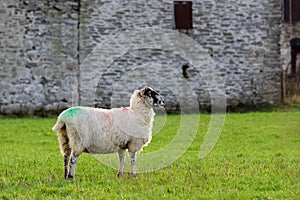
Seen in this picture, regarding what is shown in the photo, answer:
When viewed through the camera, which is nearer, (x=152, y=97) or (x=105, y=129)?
(x=105, y=129)

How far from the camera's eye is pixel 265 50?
2178 centimetres

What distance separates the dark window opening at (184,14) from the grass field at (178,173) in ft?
21.6

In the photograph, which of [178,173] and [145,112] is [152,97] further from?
[178,173]

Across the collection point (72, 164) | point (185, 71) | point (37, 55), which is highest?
point (72, 164)

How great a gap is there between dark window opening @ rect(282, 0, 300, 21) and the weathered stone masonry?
838 centimetres

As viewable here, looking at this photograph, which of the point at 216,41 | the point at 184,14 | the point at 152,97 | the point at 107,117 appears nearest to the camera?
the point at 107,117

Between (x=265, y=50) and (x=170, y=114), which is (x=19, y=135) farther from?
(x=265, y=50)

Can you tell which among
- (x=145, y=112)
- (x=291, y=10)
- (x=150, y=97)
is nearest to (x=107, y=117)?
(x=145, y=112)

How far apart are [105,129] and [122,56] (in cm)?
1175

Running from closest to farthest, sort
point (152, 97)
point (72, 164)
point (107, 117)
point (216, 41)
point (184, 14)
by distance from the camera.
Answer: point (72, 164) → point (107, 117) → point (152, 97) → point (184, 14) → point (216, 41)

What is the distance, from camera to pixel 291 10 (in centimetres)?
2988

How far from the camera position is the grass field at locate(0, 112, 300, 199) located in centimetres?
772

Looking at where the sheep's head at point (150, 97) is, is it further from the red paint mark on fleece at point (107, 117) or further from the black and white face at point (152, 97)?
the red paint mark on fleece at point (107, 117)

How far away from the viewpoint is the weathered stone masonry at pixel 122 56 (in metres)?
19.1
